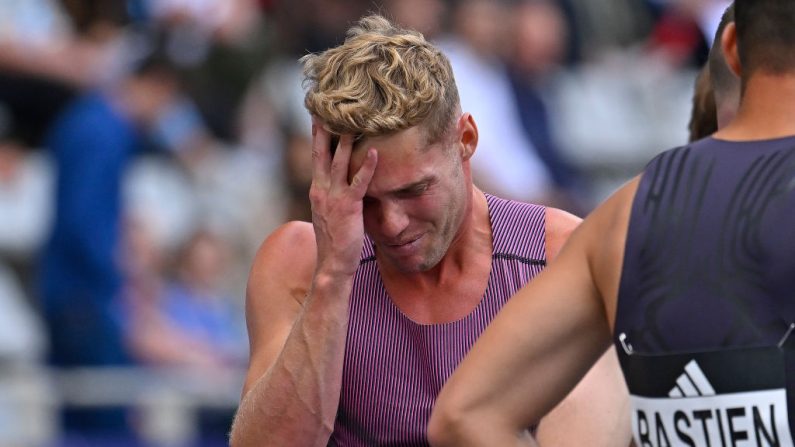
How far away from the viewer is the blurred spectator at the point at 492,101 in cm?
877

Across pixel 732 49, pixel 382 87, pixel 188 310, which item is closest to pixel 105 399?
pixel 188 310

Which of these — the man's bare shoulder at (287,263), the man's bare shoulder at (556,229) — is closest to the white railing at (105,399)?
the man's bare shoulder at (287,263)

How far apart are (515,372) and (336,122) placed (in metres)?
0.87

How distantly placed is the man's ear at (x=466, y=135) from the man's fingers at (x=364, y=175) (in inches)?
10.9

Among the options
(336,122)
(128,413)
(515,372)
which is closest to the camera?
(515,372)

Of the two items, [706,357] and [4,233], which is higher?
[706,357]

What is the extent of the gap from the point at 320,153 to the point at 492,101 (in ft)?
18.8

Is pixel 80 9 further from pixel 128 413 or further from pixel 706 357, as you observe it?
pixel 706 357

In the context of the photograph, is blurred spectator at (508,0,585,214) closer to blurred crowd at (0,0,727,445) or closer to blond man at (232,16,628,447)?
blurred crowd at (0,0,727,445)

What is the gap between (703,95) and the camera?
4.08 metres

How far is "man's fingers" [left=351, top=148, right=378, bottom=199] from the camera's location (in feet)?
10.5

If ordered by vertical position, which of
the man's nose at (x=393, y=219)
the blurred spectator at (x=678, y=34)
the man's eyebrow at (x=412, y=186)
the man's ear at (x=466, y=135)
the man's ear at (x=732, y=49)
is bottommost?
the blurred spectator at (x=678, y=34)

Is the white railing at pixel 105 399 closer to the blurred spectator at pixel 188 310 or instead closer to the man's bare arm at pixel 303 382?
the blurred spectator at pixel 188 310

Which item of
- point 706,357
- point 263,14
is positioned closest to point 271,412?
point 706,357
